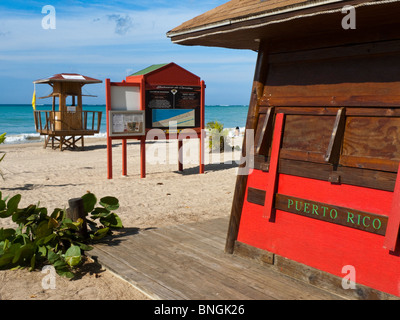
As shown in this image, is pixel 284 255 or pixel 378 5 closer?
pixel 378 5

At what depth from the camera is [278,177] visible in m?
4.53

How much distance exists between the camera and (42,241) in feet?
16.8

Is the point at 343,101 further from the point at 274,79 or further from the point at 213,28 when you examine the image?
the point at 213,28

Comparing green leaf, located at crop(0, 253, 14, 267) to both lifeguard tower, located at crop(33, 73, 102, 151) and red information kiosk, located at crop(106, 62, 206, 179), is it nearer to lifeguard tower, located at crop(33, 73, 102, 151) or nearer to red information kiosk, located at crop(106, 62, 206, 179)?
red information kiosk, located at crop(106, 62, 206, 179)

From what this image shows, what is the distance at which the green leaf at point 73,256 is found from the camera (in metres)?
4.69

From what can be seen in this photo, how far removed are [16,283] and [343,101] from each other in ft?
12.2

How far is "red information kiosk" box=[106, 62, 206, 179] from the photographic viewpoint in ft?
37.1

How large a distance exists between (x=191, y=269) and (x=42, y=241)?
1.82 meters

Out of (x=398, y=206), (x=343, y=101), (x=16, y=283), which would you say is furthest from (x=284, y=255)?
(x=16, y=283)

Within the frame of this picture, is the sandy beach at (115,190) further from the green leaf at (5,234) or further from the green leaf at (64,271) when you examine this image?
the green leaf at (5,234)

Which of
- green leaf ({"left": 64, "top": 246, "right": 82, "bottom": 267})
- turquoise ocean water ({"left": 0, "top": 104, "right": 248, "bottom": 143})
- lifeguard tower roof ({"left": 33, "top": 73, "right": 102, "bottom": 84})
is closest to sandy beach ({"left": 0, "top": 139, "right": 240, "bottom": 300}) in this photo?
green leaf ({"left": 64, "top": 246, "right": 82, "bottom": 267})

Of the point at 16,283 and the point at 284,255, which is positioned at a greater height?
the point at 284,255

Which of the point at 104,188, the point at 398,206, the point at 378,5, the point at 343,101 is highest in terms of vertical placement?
the point at 378,5

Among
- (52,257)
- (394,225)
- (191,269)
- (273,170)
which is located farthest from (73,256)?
(394,225)
